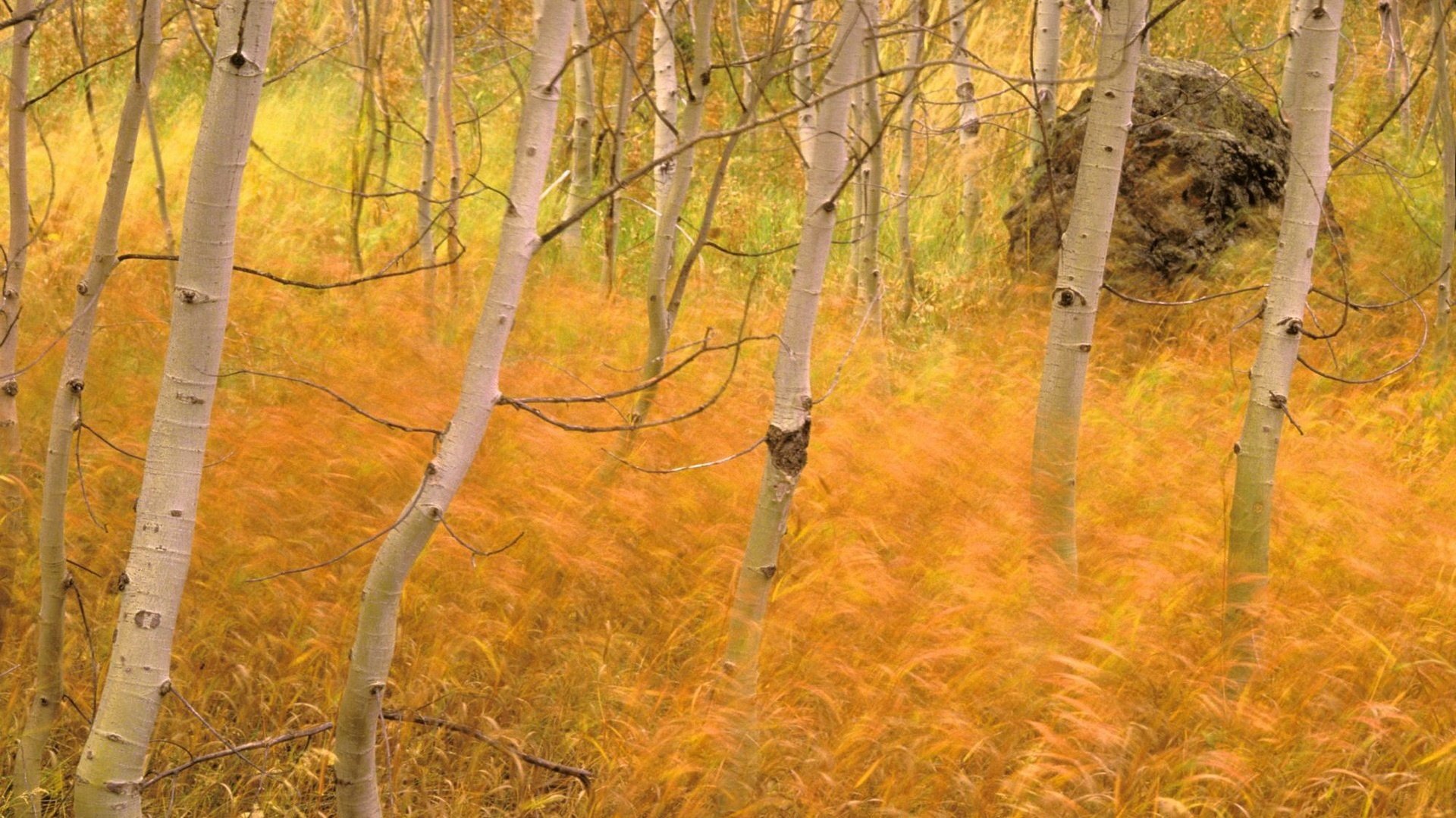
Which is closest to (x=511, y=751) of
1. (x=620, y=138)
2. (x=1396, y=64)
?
(x=620, y=138)

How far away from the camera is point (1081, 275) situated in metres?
3.06

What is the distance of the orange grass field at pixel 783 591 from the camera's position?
8.79ft

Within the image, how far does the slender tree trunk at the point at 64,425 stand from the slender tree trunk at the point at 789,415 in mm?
1257

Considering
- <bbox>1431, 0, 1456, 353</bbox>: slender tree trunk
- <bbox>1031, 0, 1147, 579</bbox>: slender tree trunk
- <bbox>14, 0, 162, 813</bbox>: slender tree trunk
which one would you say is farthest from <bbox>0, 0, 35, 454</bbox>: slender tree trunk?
<bbox>1431, 0, 1456, 353</bbox>: slender tree trunk

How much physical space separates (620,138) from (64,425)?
232cm

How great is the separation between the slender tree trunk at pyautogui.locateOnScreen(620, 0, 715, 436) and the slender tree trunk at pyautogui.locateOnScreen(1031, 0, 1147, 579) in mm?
1166

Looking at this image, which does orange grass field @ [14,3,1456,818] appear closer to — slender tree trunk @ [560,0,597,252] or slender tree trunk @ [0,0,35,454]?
slender tree trunk @ [0,0,35,454]

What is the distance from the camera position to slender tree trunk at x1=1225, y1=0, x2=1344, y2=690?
300 cm

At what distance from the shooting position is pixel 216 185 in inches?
63.8

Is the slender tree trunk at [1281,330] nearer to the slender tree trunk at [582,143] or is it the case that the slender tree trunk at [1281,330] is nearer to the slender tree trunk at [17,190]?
the slender tree trunk at [17,190]

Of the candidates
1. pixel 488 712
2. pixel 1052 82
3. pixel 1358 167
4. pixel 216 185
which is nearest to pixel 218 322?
pixel 216 185

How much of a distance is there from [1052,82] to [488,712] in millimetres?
2094

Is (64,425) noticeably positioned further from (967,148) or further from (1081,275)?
(967,148)

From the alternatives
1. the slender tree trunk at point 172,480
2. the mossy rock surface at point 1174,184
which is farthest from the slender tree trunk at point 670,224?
the mossy rock surface at point 1174,184
